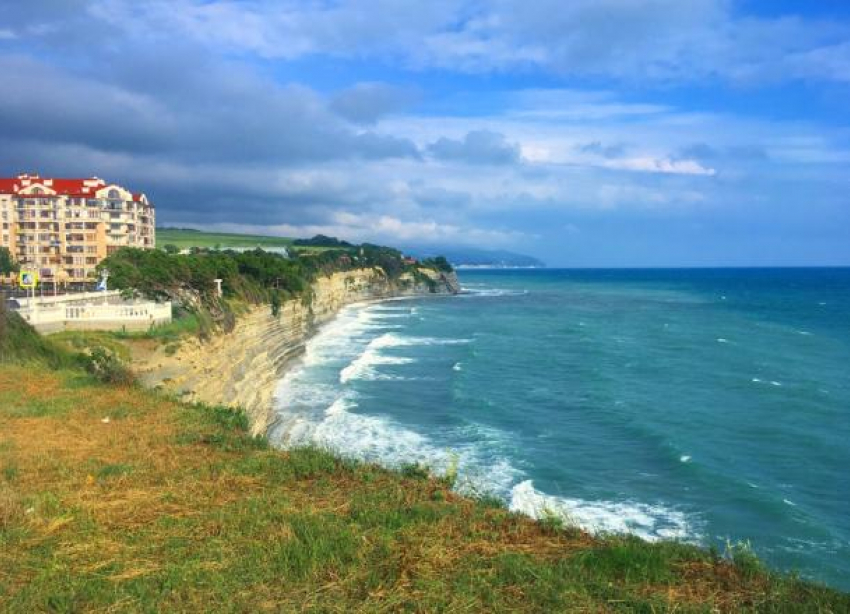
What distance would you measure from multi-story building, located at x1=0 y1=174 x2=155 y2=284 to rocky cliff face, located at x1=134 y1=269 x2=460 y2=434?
130 ft

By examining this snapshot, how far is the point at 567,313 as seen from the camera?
95000 millimetres

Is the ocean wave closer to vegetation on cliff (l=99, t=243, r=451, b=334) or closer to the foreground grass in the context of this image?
vegetation on cliff (l=99, t=243, r=451, b=334)

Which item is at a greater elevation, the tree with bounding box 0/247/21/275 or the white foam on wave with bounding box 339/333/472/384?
the tree with bounding box 0/247/21/275

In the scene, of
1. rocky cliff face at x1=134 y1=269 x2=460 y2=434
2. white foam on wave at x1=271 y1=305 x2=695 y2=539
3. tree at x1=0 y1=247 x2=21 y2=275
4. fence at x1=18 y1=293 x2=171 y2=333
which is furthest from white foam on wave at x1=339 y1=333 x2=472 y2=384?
tree at x1=0 y1=247 x2=21 y2=275

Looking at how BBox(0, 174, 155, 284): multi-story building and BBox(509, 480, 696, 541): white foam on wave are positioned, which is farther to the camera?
BBox(0, 174, 155, 284): multi-story building

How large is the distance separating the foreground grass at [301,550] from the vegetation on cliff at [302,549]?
2cm

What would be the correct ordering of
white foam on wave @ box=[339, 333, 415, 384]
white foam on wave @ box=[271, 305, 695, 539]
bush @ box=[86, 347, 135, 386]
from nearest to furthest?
1. bush @ box=[86, 347, 135, 386]
2. white foam on wave @ box=[271, 305, 695, 539]
3. white foam on wave @ box=[339, 333, 415, 384]

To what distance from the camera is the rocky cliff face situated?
89.6 feet

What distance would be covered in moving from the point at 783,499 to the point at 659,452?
550cm

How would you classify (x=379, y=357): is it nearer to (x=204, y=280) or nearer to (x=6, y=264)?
(x=204, y=280)

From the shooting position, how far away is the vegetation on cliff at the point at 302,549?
22.6 feet

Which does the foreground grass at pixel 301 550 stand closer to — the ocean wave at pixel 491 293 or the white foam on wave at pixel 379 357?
the white foam on wave at pixel 379 357

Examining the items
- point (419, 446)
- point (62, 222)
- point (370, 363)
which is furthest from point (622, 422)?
point (62, 222)

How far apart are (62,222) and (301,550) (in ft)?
330
